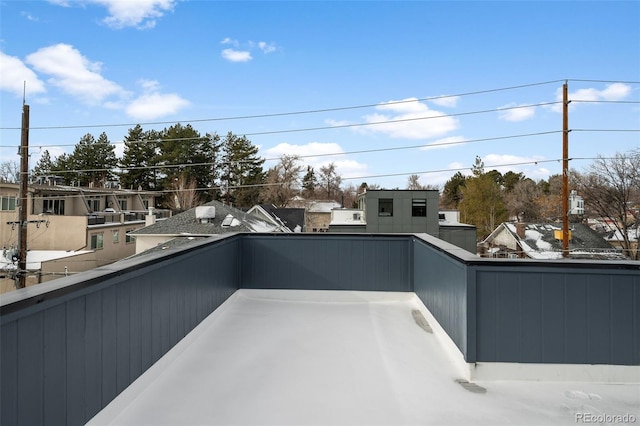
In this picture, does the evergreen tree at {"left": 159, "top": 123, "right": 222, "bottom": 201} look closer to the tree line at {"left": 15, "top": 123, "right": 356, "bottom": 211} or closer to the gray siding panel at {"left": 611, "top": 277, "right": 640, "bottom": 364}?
the tree line at {"left": 15, "top": 123, "right": 356, "bottom": 211}

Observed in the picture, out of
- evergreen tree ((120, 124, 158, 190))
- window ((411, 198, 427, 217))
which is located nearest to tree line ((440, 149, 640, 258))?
window ((411, 198, 427, 217))

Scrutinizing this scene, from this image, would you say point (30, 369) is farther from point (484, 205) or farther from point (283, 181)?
point (283, 181)

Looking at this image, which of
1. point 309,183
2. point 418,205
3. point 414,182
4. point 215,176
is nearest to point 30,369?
point 418,205

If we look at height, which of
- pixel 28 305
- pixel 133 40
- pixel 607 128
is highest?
pixel 133 40

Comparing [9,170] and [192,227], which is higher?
[9,170]

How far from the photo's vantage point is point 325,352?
373 centimetres

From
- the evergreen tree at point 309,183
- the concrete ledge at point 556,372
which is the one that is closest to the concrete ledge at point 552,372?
the concrete ledge at point 556,372

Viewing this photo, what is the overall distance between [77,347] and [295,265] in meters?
4.06

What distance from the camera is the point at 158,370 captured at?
10.1ft

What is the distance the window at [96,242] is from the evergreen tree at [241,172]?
65.4 ft

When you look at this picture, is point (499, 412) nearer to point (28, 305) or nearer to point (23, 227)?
point (28, 305)

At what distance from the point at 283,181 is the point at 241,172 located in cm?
498

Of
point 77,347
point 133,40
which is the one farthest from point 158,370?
point 133,40

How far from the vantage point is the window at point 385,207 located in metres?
26.6
